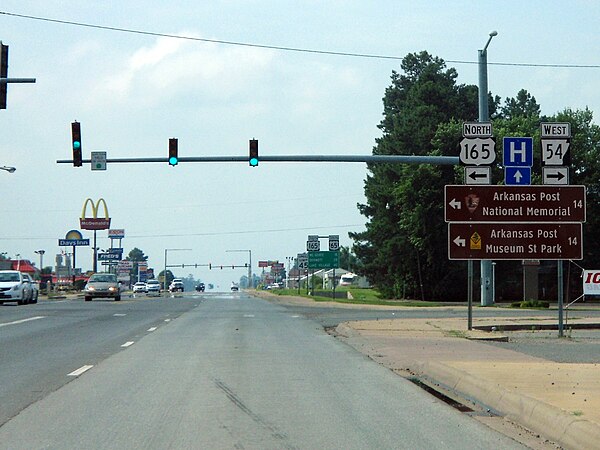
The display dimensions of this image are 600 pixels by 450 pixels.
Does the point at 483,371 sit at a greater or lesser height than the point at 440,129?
lesser

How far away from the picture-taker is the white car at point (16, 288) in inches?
1912

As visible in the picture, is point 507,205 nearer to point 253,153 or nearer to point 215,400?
point 253,153

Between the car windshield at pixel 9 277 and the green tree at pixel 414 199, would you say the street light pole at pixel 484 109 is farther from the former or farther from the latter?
the car windshield at pixel 9 277

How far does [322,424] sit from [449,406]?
2062 millimetres

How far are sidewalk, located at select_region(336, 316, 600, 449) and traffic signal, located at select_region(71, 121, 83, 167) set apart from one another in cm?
1448

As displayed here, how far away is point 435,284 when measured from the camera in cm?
6656

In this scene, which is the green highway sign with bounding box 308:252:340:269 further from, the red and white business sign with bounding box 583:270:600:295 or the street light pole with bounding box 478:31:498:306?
the red and white business sign with bounding box 583:270:600:295

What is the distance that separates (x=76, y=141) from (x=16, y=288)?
16965 mm

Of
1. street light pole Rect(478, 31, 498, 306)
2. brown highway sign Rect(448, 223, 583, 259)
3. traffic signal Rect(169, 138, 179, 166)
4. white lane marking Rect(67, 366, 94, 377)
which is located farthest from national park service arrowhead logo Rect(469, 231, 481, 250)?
street light pole Rect(478, 31, 498, 306)

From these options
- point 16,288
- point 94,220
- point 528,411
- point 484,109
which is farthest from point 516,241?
point 94,220

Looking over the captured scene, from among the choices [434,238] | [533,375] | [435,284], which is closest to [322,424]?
[533,375]

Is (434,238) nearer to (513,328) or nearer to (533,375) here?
(513,328)

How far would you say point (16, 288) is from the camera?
48.9 meters

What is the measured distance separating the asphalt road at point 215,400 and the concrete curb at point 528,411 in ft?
1.62
